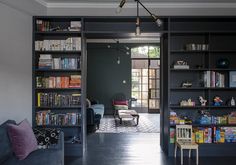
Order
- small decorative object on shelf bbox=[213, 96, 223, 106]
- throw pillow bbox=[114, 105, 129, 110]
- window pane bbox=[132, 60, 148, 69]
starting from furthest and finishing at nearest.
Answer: window pane bbox=[132, 60, 148, 69] < throw pillow bbox=[114, 105, 129, 110] < small decorative object on shelf bbox=[213, 96, 223, 106]

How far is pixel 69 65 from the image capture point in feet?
16.5

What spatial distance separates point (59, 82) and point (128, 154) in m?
1.95

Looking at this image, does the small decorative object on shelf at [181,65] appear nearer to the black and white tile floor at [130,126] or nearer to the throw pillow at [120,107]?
the black and white tile floor at [130,126]

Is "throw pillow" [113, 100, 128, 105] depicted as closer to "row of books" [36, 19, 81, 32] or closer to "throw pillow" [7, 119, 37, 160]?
"row of books" [36, 19, 81, 32]

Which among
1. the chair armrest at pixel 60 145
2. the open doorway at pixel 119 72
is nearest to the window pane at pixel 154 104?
the open doorway at pixel 119 72

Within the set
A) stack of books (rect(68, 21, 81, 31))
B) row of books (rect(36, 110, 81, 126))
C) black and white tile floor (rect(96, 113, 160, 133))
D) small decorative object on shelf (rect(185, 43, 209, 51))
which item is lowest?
black and white tile floor (rect(96, 113, 160, 133))

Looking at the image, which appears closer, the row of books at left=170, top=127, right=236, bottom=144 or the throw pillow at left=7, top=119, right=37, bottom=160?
the throw pillow at left=7, top=119, right=37, bottom=160

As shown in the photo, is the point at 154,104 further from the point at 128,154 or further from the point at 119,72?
the point at 128,154

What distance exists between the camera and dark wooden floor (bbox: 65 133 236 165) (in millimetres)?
4603

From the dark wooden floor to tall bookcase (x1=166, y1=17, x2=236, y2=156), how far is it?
325mm

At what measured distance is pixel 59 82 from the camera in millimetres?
5055

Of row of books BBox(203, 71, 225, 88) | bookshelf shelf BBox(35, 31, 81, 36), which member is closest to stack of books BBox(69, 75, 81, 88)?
bookshelf shelf BBox(35, 31, 81, 36)

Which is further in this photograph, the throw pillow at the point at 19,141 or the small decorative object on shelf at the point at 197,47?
the small decorative object on shelf at the point at 197,47

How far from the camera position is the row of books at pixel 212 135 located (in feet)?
16.4
